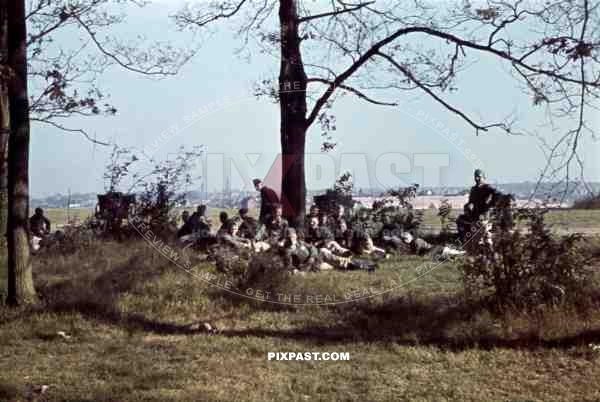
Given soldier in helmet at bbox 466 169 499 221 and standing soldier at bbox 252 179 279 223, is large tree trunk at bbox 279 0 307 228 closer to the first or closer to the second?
standing soldier at bbox 252 179 279 223

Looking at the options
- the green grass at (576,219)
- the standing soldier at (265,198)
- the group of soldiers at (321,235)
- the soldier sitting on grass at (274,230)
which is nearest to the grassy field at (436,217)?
the green grass at (576,219)

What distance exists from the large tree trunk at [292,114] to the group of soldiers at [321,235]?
34cm

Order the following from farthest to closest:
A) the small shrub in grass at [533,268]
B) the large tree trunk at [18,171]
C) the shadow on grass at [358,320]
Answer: the large tree trunk at [18,171] < the small shrub in grass at [533,268] < the shadow on grass at [358,320]

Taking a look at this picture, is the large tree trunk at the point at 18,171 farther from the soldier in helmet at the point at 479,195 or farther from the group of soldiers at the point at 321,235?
the soldier in helmet at the point at 479,195

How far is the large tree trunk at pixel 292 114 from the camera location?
42.8ft

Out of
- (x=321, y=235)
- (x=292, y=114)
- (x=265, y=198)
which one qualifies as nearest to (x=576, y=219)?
(x=321, y=235)

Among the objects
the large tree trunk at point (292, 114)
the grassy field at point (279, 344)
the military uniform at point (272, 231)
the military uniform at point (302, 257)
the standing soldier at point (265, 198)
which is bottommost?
the grassy field at point (279, 344)

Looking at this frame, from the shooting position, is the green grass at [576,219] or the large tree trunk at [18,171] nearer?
the large tree trunk at [18,171]

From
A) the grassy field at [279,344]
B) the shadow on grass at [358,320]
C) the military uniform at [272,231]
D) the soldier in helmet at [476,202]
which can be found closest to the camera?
the grassy field at [279,344]

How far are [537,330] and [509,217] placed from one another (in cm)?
161

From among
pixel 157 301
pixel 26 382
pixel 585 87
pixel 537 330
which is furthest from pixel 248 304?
pixel 585 87

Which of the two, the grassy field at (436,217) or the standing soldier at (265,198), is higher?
the standing soldier at (265,198)

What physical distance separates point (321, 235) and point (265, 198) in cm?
166

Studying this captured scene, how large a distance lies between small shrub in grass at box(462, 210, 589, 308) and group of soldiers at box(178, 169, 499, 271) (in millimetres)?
2612
